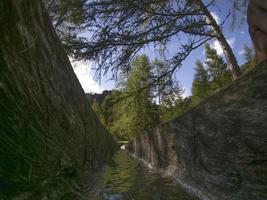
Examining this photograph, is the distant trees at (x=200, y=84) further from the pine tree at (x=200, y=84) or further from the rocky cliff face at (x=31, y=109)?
the rocky cliff face at (x=31, y=109)

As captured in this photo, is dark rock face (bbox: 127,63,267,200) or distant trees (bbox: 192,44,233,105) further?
distant trees (bbox: 192,44,233,105)

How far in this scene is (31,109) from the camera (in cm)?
170

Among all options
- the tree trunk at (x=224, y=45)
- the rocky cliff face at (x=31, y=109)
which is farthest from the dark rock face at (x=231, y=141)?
the tree trunk at (x=224, y=45)

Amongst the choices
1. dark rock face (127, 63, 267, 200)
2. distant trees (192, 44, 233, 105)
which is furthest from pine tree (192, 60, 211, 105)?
dark rock face (127, 63, 267, 200)

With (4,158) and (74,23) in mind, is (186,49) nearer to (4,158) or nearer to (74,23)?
(74,23)

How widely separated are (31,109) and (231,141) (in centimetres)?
154

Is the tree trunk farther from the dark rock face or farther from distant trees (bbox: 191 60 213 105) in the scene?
distant trees (bbox: 191 60 213 105)

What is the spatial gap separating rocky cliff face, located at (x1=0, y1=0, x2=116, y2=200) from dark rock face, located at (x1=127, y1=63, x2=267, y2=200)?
125 cm

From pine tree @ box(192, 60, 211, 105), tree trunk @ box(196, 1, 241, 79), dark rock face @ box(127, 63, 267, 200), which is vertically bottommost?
dark rock face @ box(127, 63, 267, 200)

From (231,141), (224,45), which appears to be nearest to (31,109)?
(231,141)

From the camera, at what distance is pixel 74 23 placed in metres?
6.32

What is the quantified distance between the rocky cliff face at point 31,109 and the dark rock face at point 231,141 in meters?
1.25

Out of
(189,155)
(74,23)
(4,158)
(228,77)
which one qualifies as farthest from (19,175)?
(228,77)

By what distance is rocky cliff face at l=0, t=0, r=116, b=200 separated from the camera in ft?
4.85
